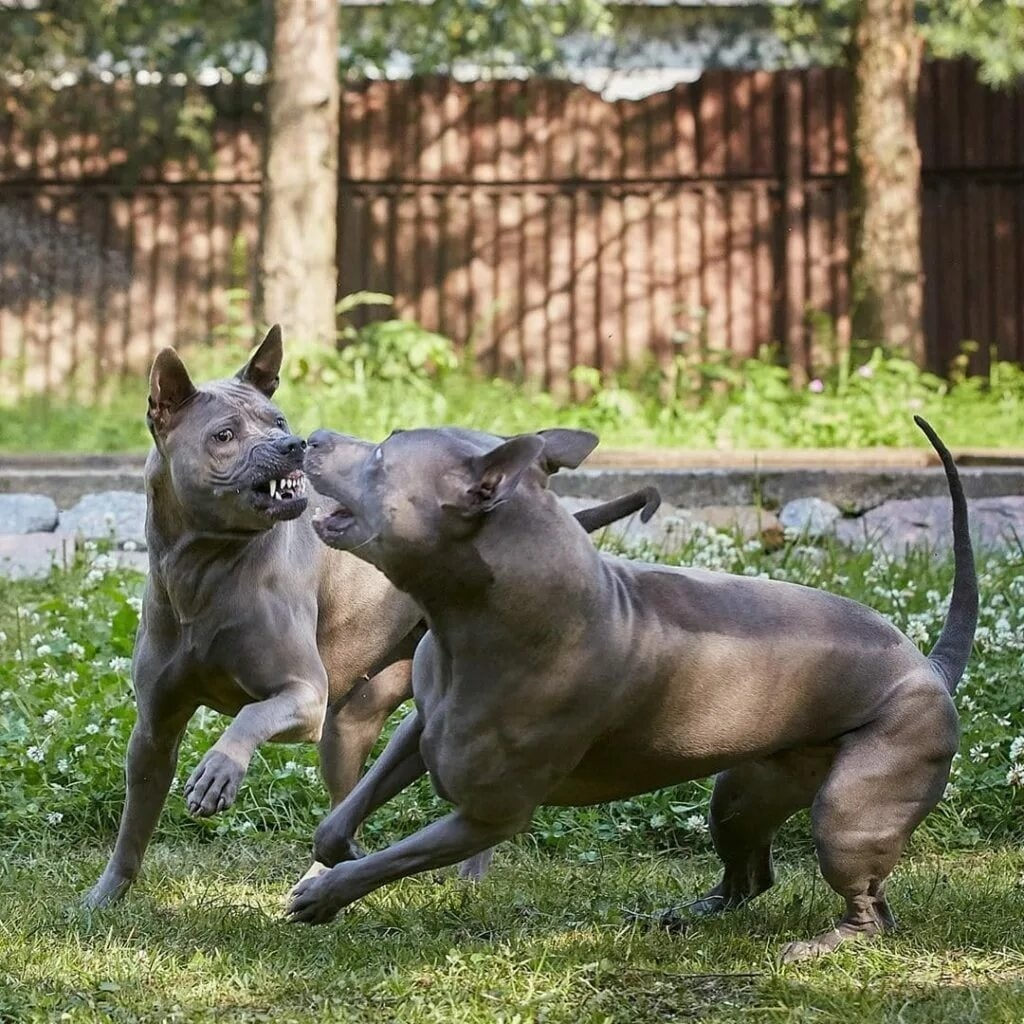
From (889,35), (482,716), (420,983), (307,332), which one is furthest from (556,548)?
(889,35)

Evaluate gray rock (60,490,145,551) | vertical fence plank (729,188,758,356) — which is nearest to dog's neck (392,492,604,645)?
gray rock (60,490,145,551)

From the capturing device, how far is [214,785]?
4.61m

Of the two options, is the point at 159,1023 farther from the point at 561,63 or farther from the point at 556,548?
the point at 561,63

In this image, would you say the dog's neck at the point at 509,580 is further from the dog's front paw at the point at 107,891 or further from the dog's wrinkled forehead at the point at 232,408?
the dog's front paw at the point at 107,891

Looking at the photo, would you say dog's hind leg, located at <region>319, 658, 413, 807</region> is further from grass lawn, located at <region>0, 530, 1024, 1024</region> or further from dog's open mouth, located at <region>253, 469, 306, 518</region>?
dog's open mouth, located at <region>253, 469, 306, 518</region>

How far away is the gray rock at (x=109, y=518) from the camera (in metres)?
9.07

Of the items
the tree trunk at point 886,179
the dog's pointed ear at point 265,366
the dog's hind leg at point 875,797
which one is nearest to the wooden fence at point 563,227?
the tree trunk at point 886,179

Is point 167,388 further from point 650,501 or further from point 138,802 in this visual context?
point 650,501

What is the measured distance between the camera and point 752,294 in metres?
15.3

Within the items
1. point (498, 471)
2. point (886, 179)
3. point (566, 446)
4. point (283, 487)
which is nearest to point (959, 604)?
point (566, 446)

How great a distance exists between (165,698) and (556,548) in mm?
1443

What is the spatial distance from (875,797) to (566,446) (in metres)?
1.25

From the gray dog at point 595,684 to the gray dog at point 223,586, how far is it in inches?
15.4

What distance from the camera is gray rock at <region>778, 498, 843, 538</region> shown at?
29.8 feet
